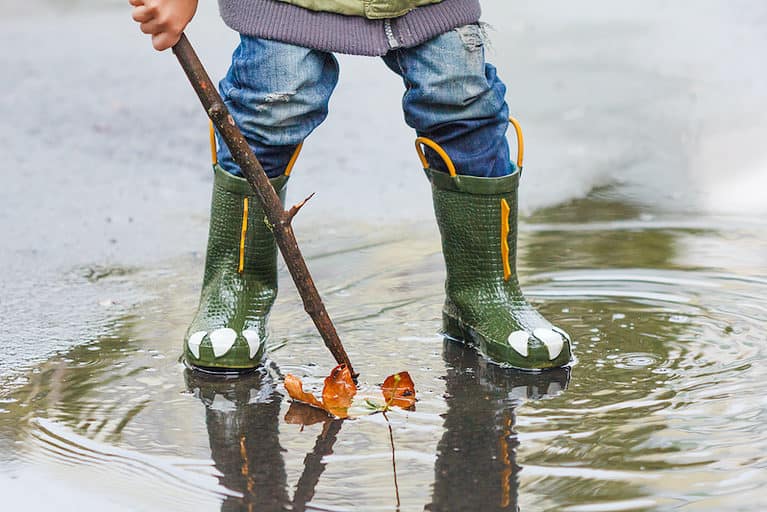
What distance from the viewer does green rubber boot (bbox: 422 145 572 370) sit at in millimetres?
2594

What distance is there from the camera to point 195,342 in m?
2.54

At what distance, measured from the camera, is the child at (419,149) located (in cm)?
246

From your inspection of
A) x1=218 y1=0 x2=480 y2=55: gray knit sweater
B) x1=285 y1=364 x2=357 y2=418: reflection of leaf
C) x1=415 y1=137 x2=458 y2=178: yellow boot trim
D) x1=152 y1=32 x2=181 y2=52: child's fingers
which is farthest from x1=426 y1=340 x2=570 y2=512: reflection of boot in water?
x1=152 y1=32 x2=181 y2=52: child's fingers

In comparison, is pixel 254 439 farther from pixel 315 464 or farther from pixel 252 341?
pixel 252 341

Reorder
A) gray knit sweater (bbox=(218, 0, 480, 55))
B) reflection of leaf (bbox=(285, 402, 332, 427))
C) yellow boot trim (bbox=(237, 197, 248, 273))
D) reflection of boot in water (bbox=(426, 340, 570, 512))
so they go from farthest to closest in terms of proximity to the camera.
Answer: yellow boot trim (bbox=(237, 197, 248, 273)), gray knit sweater (bbox=(218, 0, 480, 55)), reflection of leaf (bbox=(285, 402, 332, 427)), reflection of boot in water (bbox=(426, 340, 570, 512))

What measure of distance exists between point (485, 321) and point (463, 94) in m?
0.47

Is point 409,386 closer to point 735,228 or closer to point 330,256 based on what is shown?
point 330,256

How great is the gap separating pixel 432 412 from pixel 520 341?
34 cm

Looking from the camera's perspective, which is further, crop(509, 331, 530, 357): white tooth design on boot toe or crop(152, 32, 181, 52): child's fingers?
crop(509, 331, 530, 357): white tooth design on boot toe

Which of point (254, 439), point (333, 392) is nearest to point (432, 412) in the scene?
point (333, 392)

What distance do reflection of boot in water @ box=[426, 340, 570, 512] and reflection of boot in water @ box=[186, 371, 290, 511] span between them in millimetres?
261

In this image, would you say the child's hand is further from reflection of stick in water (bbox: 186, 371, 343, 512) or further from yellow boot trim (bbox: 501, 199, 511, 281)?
yellow boot trim (bbox: 501, 199, 511, 281)

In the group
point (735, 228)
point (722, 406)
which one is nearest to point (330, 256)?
point (735, 228)

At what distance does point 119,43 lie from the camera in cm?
704
